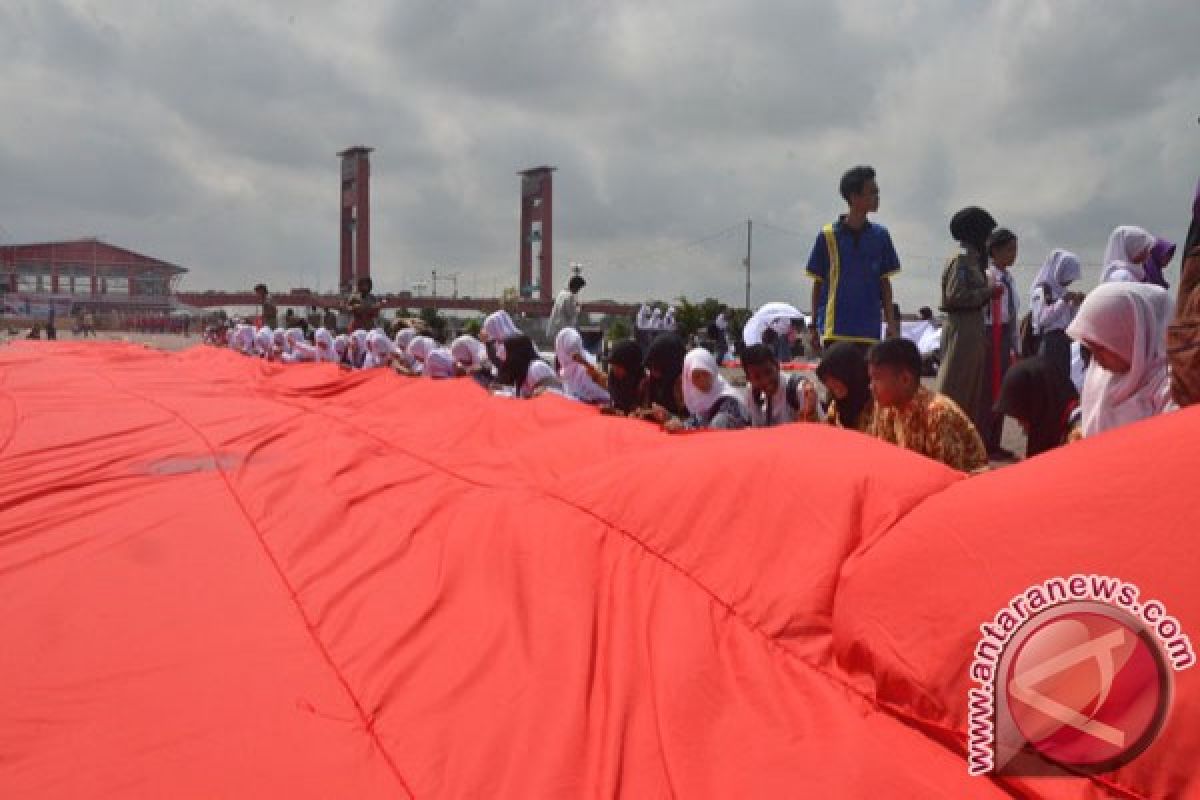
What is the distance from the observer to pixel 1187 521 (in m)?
0.92

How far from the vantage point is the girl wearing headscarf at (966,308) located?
3.80 meters

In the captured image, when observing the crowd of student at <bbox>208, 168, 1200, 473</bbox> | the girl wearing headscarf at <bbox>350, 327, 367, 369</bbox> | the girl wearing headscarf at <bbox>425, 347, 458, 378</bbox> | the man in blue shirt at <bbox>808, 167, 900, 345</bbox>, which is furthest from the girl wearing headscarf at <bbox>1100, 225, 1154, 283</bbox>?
the girl wearing headscarf at <bbox>350, 327, 367, 369</bbox>

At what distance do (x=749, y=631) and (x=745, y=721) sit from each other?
0.68 ft

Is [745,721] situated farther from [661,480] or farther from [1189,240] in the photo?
[1189,240]

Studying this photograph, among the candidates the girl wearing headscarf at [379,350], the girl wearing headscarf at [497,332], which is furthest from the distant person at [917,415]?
the girl wearing headscarf at [379,350]

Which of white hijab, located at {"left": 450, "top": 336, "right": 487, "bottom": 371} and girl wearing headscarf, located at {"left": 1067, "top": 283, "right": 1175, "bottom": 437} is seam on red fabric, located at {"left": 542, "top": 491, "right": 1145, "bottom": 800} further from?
white hijab, located at {"left": 450, "top": 336, "right": 487, "bottom": 371}

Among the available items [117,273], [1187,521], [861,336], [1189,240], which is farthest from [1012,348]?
[117,273]

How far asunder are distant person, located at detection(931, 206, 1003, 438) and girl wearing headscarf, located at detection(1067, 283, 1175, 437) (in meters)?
1.96

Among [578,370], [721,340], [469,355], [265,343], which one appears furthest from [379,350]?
[721,340]

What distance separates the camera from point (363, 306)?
10.2 metres

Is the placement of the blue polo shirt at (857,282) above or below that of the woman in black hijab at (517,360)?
above

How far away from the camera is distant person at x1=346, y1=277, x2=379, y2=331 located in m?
10.1

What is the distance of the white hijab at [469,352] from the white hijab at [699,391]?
3255 mm

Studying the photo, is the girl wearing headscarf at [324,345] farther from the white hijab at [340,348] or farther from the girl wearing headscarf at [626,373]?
the girl wearing headscarf at [626,373]
